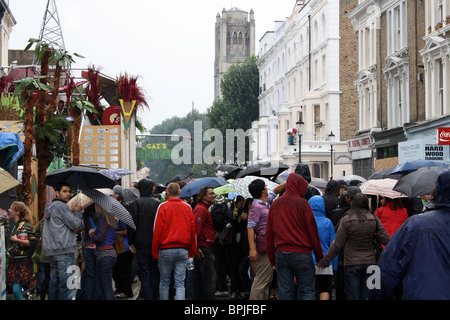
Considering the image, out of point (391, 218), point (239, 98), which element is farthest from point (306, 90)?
point (391, 218)

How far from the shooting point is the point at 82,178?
431 inches

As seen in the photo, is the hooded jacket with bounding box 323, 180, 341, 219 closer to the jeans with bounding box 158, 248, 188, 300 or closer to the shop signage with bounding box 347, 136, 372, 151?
the jeans with bounding box 158, 248, 188, 300

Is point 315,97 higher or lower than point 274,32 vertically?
lower

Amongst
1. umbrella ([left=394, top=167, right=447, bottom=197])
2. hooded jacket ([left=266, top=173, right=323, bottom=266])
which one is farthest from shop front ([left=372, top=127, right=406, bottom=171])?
hooded jacket ([left=266, top=173, right=323, bottom=266])

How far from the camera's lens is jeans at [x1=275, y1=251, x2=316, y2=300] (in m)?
8.46

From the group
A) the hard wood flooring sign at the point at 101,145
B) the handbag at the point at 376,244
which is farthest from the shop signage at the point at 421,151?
the handbag at the point at 376,244

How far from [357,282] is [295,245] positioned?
1.03 meters

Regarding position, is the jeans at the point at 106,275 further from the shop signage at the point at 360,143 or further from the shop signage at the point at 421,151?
the shop signage at the point at 360,143

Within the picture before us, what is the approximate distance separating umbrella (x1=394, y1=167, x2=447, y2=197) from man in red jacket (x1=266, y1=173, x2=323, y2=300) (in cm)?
224
